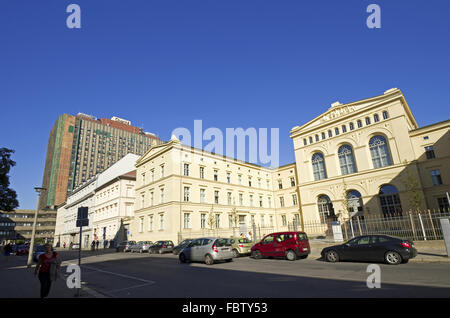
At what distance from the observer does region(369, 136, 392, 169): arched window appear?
1305 inches

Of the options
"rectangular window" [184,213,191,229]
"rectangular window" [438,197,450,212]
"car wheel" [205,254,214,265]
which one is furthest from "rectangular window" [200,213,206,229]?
"rectangular window" [438,197,450,212]

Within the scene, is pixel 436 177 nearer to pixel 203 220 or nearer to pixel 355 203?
pixel 355 203

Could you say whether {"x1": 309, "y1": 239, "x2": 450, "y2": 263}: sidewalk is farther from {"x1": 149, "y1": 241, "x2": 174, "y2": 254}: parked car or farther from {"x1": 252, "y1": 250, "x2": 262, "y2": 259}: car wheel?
{"x1": 149, "y1": 241, "x2": 174, "y2": 254}: parked car

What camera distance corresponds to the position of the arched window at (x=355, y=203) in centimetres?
3391

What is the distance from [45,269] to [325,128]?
39.0m

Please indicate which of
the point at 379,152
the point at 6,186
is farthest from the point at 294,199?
the point at 6,186

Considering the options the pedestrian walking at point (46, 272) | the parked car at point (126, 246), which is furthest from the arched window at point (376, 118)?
the pedestrian walking at point (46, 272)

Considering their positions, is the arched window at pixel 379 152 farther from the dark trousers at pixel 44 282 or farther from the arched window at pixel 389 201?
the dark trousers at pixel 44 282

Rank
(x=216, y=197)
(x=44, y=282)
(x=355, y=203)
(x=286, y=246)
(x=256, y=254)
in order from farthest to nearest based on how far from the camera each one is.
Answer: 1. (x=216, y=197)
2. (x=355, y=203)
3. (x=256, y=254)
4. (x=286, y=246)
5. (x=44, y=282)

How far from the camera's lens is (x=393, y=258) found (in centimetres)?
1188

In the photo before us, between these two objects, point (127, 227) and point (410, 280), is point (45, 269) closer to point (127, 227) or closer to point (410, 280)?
point (410, 280)

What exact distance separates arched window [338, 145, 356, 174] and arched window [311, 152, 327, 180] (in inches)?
108

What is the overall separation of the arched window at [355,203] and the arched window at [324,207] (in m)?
2.86

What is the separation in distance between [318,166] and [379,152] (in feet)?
28.5
